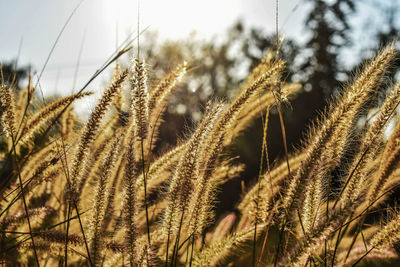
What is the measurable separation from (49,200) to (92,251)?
103cm

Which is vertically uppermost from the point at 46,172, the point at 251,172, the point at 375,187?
the point at 46,172

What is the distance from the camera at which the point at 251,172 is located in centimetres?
903

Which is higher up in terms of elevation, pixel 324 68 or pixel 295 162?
pixel 295 162

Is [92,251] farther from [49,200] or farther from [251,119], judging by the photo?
[251,119]

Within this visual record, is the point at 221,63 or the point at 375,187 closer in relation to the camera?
the point at 375,187

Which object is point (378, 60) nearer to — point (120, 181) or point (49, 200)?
point (120, 181)

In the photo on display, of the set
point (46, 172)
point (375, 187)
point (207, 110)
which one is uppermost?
point (46, 172)

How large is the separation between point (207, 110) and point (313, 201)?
581 millimetres

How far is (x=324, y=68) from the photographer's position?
15211mm

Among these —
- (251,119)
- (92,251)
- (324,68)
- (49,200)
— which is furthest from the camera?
(324,68)

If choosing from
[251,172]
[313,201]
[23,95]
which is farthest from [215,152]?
[251,172]

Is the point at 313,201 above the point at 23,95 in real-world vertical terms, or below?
below

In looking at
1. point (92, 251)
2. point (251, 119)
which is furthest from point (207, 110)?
point (251, 119)

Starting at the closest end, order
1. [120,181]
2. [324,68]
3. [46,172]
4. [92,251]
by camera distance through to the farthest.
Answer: [92,251] < [46,172] < [120,181] < [324,68]
